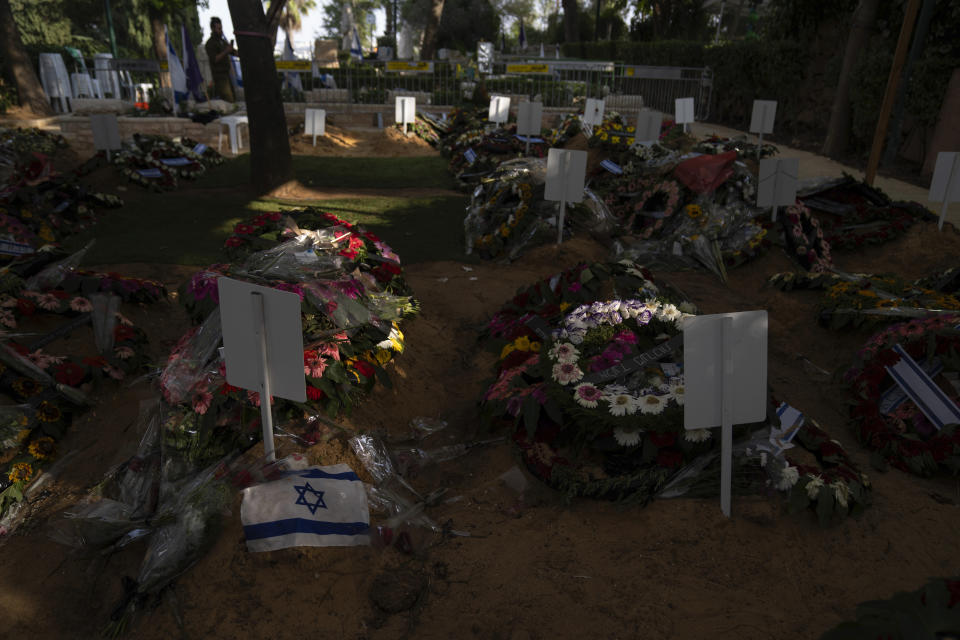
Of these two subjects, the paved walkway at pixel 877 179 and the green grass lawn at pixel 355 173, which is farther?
the green grass lawn at pixel 355 173

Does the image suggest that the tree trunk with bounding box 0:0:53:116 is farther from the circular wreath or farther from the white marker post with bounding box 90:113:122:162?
the circular wreath

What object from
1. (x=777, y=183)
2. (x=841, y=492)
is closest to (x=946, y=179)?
(x=777, y=183)

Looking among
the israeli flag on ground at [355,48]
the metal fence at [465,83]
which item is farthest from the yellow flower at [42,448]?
the israeli flag on ground at [355,48]

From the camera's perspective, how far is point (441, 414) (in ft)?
13.9

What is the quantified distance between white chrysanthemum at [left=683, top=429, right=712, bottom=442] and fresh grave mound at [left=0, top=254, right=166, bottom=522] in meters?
3.54

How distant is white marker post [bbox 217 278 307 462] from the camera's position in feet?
9.02

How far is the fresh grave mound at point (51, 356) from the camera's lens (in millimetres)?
3645

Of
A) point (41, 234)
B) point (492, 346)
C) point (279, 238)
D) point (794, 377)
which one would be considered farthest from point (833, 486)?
point (41, 234)

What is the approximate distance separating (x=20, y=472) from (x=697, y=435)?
3.67 m

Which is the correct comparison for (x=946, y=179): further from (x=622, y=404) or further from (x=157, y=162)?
(x=157, y=162)

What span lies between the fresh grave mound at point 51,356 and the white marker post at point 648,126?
25.5ft

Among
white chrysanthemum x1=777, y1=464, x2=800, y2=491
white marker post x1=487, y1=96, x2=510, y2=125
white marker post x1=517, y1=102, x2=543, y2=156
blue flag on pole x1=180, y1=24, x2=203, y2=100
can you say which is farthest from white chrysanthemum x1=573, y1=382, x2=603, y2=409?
blue flag on pole x1=180, y1=24, x2=203, y2=100

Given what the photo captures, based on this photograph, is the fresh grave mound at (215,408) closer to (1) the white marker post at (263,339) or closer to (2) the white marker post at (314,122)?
(1) the white marker post at (263,339)

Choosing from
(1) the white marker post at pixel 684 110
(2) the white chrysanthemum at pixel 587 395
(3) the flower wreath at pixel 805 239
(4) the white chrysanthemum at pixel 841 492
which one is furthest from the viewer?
(1) the white marker post at pixel 684 110
